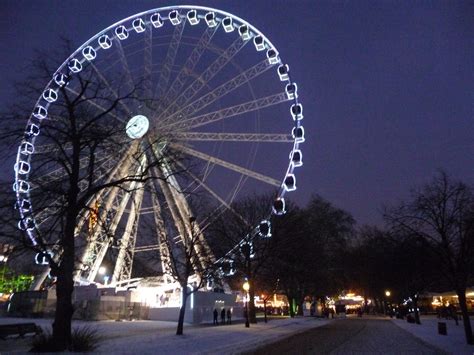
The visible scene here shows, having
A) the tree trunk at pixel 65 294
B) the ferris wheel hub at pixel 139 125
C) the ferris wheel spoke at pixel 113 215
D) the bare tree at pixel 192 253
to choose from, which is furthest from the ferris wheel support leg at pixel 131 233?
the tree trunk at pixel 65 294

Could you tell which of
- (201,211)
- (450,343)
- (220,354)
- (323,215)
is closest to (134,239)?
(201,211)

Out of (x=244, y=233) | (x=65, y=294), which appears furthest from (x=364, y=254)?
(x=65, y=294)

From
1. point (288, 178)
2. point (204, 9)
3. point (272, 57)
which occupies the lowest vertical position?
point (288, 178)

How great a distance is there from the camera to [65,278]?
48.1 ft

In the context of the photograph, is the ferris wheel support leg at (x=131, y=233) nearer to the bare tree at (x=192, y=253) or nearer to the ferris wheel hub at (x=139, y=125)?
the bare tree at (x=192, y=253)

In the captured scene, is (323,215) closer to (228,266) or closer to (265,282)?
(265,282)

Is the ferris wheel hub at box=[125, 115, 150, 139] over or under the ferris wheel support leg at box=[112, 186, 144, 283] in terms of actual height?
over

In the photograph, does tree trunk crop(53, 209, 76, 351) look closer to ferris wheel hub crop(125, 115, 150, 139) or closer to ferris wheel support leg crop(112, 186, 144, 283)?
ferris wheel support leg crop(112, 186, 144, 283)

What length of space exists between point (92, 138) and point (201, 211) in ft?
65.3

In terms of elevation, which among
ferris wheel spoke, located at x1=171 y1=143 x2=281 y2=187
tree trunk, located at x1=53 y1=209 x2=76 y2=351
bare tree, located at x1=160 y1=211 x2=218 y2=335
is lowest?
tree trunk, located at x1=53 y1=209 x2=76 y2=351

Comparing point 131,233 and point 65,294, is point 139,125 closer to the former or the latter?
point 131,233

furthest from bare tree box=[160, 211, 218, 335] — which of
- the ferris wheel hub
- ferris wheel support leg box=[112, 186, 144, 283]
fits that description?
the ferris wheel hub

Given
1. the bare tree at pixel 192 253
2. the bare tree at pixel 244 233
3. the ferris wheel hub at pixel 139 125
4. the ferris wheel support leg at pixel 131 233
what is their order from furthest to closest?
the bare tree at pixel 244 233, the ferris wheel support leg at pixel 131 233, the ferris wheel hub at pixel 139 125, the bare tree at pixel 192 253

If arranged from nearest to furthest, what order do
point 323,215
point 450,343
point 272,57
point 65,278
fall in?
point 65,278
point 450,343
point 272,57
point 323,215
